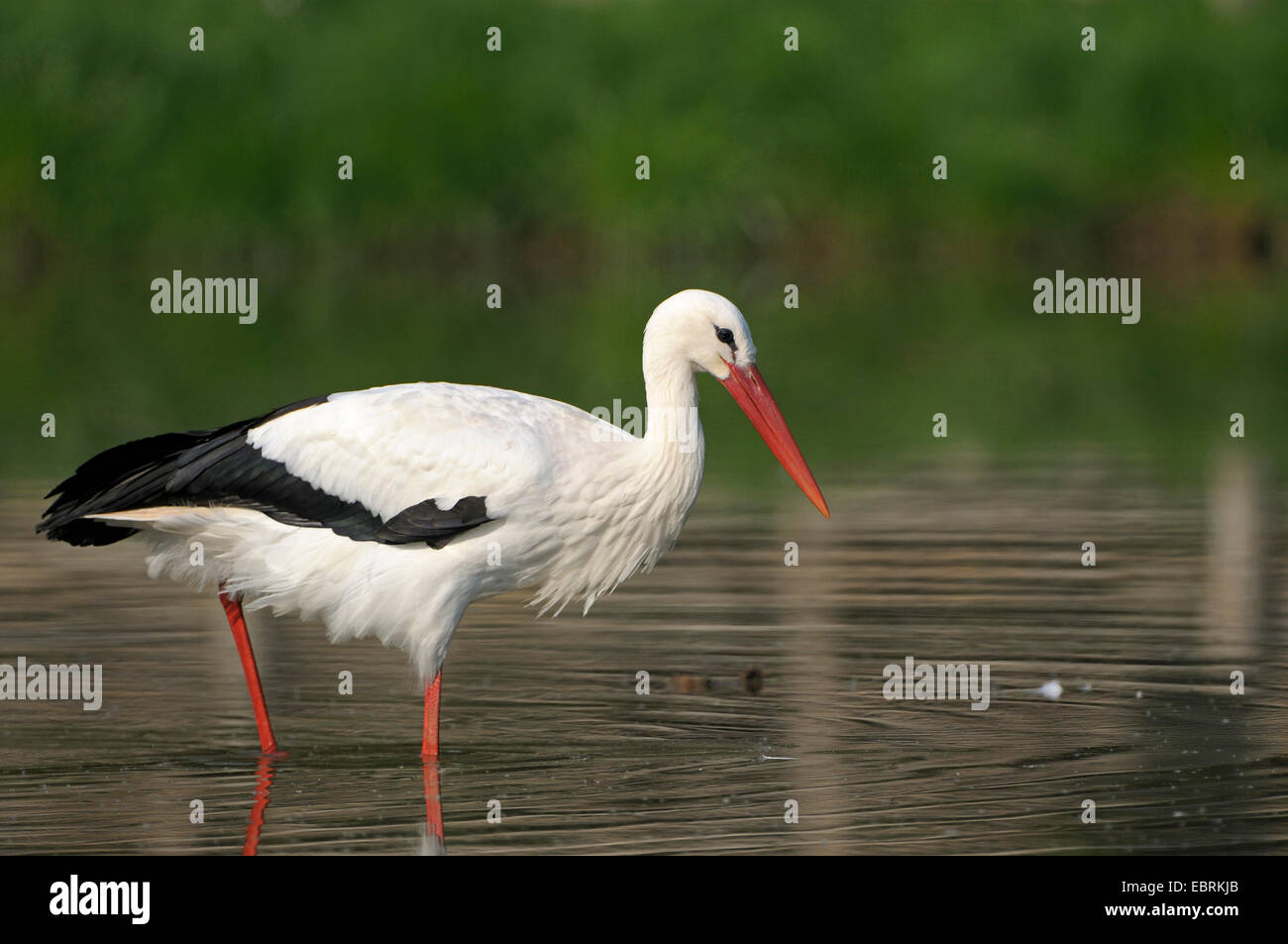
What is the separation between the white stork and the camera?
8281mm

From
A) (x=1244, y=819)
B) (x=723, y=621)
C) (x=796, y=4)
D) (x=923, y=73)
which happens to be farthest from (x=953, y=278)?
(x=1244, y=819)

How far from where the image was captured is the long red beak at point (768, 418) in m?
8.58

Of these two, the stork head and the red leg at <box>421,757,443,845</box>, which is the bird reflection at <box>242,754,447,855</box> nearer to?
the red leg at <box>421,757,443,845</box>

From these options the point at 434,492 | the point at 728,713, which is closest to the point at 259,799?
the point at 434,492

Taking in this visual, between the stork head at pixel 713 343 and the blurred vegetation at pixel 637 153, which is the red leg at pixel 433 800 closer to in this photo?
the stork head at pixel 713 343

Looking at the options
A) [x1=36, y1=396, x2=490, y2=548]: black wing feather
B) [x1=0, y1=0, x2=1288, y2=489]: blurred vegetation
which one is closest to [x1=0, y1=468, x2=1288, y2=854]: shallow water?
[x1=36, y1=396, x2=490, y2=548]: black wing feather

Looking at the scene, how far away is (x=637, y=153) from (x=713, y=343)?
106 feet

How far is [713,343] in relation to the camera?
27.8 ft

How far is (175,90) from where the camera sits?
40.6 meters

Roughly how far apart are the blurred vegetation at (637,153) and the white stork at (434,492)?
23.5m

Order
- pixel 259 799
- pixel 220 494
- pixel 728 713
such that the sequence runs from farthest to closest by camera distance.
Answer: pixel 728 713 < pixel 220 494 < pixel 259 799

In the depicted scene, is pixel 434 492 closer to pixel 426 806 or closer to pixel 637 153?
pixel 426 806
